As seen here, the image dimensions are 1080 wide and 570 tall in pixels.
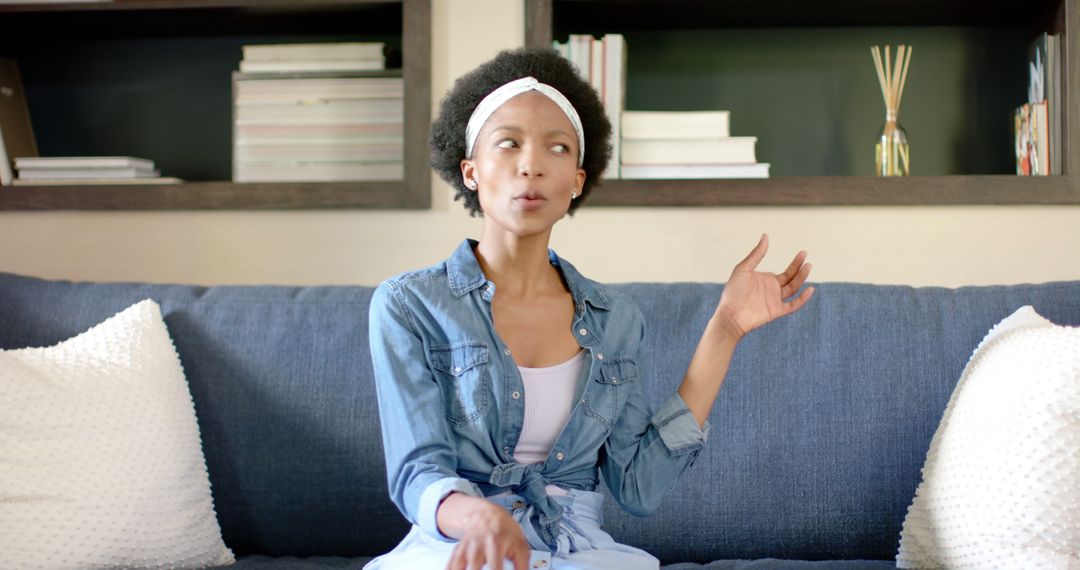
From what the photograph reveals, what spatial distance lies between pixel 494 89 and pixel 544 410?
17.2 inches

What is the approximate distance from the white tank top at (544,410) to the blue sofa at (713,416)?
384 millimetres

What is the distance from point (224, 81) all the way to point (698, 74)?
1.11m

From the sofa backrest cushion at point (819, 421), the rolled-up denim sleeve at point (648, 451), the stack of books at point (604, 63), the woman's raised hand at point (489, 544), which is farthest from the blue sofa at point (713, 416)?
the woman's raised hand at point (489, 544)

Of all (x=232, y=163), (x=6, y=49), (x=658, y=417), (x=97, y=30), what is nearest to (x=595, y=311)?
(x=658, y=417)

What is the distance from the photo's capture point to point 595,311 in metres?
1.48

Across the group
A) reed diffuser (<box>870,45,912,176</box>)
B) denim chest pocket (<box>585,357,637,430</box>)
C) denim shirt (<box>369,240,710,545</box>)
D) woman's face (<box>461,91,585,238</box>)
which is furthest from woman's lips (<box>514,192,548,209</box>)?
reed diffuser (<box>870,45,912,176</box>)

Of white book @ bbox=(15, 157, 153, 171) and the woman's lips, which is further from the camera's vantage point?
white book @ bbox=(15, 157, 153, 171)

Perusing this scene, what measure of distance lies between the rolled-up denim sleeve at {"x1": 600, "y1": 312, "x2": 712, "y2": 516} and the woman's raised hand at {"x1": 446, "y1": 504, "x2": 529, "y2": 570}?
43 centimetres

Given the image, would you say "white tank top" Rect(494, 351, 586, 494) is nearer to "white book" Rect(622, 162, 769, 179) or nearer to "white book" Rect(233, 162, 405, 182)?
"white book" Rect(622, 162, 769, 179)

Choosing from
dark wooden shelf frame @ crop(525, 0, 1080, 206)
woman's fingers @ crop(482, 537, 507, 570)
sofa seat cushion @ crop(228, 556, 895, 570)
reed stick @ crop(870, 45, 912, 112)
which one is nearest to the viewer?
woman's fingers @ crop(482, 537, 507, 570)

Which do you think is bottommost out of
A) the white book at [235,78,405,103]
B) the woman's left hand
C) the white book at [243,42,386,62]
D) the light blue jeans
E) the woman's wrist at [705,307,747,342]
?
the light blue jeans

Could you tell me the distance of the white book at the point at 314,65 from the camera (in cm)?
225

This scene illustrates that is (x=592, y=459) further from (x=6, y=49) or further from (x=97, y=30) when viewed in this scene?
(x=6, y=49)

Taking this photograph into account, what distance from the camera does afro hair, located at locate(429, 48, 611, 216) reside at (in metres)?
1.45
